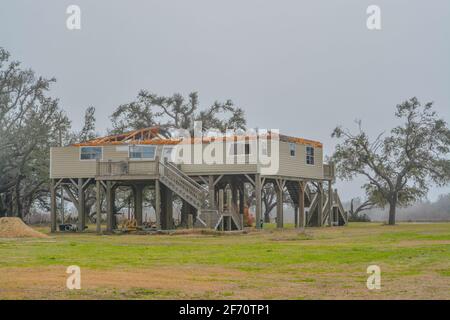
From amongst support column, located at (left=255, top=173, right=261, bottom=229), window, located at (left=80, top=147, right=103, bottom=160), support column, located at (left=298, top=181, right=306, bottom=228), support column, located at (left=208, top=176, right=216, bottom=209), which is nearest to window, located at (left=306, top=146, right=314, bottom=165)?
support column, located at (left=298, top=181, right=306, bottom=228)

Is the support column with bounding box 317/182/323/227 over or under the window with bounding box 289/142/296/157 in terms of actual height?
under

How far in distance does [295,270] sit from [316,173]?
105ft

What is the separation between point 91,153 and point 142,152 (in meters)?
3.21

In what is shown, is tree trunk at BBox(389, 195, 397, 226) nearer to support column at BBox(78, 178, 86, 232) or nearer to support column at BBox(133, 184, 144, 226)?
support column at BBox(133, 184, 144, 226)

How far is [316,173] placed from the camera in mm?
52250

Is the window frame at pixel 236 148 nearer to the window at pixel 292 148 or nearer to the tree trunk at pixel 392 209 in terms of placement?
the window at pixel 292 148

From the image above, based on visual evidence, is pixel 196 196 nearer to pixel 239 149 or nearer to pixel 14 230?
pixel 239 149

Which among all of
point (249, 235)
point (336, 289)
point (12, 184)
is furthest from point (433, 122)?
point (336, 289)

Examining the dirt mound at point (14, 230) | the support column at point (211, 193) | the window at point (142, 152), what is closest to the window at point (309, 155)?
the support column at point (211, 193)

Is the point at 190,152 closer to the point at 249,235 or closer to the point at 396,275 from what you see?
the point at 249,235

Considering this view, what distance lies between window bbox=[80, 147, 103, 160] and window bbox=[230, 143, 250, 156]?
8027 mm

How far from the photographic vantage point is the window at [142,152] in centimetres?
4722

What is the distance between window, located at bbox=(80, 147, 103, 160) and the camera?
48.3 meters
